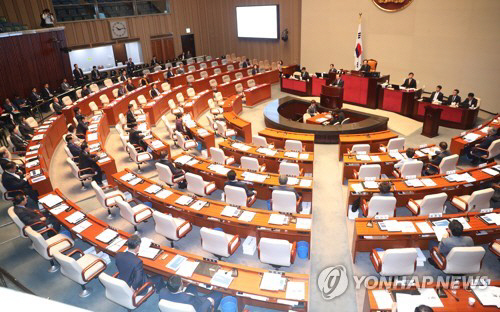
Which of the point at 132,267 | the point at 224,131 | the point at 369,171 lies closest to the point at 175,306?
the point at 132,267

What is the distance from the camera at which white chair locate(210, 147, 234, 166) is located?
1035 centimetres

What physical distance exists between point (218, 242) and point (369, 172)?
463cm

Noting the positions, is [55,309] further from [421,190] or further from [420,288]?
[421,190]

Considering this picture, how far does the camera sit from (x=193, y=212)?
7.39 meters

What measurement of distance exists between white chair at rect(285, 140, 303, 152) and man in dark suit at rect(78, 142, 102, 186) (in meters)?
5.96

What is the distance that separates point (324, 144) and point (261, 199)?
4.74 m

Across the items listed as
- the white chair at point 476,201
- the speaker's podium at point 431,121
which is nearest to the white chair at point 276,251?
the white chair at point 476,201

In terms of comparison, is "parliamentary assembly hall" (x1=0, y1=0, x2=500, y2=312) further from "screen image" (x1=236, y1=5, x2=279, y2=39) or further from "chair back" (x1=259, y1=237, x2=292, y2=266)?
"screen image" (x1=236, y1=5, x2=279, y2=39)

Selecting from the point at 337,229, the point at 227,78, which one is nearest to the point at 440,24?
the point at 227,78

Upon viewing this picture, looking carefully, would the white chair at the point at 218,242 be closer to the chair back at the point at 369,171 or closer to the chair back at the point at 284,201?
the chair back at the point at 284,201

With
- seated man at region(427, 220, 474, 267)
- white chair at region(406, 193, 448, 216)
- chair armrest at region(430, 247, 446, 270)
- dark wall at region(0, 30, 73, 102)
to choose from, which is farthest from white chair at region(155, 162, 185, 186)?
dark wall at region(0, 30, 73, 102)

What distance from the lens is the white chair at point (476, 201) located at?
7234 mm

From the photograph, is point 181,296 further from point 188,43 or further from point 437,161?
point 188,43

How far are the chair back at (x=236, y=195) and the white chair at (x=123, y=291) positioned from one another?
2911mm
